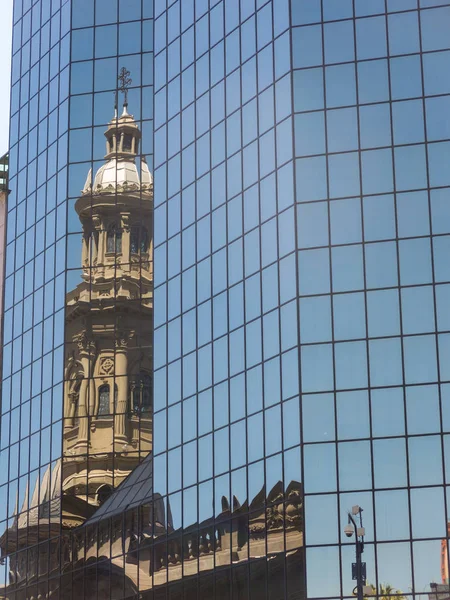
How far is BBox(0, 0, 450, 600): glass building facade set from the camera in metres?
58.8

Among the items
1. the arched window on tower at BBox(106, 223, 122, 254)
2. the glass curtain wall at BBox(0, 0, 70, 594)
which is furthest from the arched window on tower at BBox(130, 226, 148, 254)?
the glass curtain wall at BBox(0, 0, 70, 594)

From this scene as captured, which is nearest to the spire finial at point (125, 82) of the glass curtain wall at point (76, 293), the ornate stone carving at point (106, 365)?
the glass curtain wall at point (76, 293)

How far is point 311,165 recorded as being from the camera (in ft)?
210

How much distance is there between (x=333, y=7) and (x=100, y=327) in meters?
24.0

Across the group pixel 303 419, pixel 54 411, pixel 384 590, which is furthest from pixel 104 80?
pixel 384 590

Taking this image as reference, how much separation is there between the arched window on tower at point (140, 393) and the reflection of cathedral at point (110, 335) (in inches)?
2.2

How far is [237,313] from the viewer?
65375 mm

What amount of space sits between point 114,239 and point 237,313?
1665 centimetres

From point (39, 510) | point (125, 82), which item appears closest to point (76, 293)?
point (39, 510)

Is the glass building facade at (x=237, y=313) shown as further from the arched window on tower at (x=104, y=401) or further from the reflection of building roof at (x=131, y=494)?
the reflection of building roof at (x=131, y=494)

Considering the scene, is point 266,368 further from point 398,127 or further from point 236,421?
point 398,127

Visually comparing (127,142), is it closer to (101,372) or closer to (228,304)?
(101,372)

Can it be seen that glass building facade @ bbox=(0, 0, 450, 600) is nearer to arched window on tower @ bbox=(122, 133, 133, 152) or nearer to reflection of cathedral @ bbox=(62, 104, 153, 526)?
reflection of cathedral @ bbox=(62, 104, 153, 526)

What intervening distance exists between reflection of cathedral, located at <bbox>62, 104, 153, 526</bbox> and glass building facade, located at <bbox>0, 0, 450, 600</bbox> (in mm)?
132
